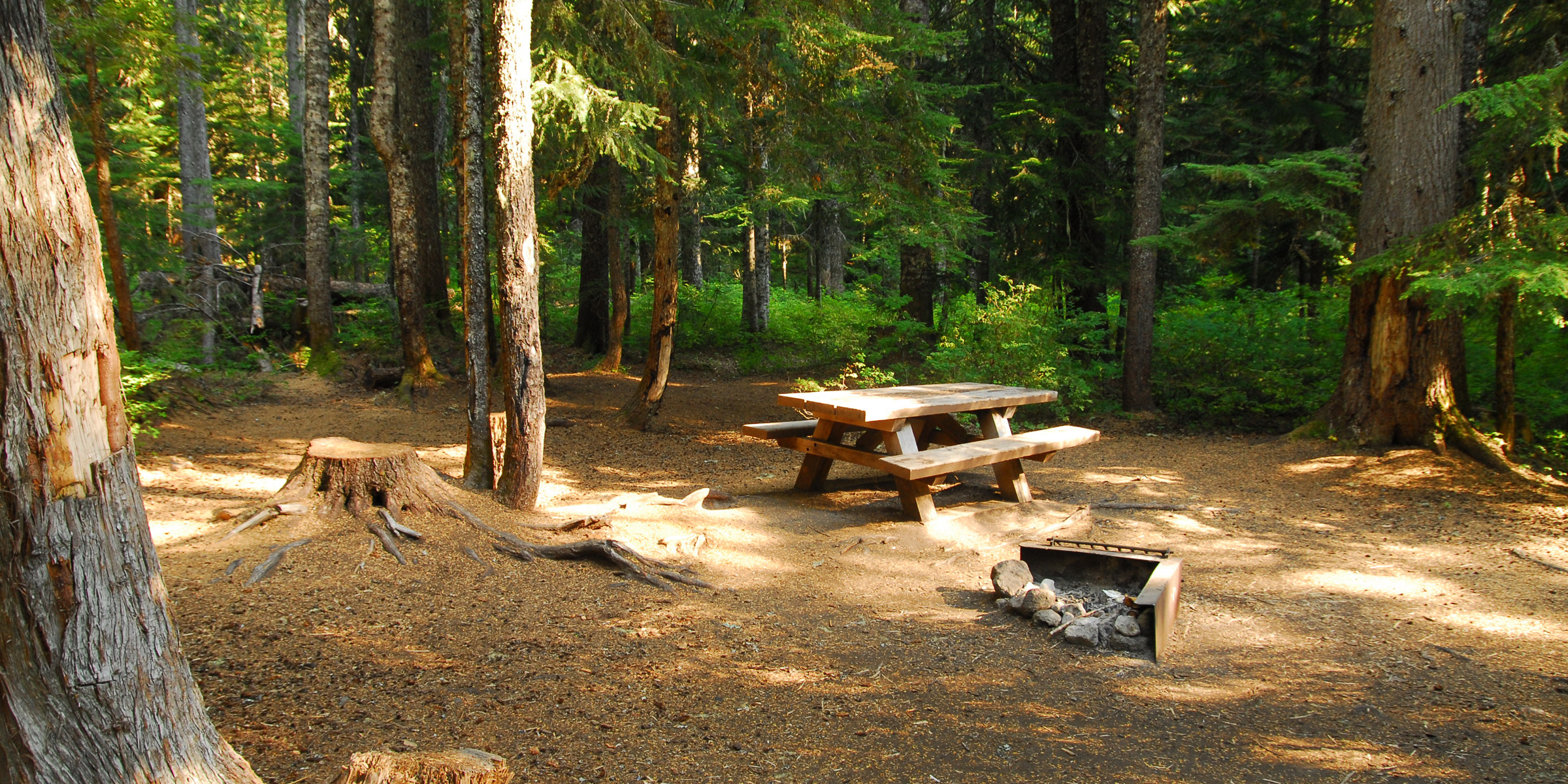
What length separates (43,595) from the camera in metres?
2.14

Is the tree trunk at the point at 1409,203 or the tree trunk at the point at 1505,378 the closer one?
the tree trunk at the point at 1505,378

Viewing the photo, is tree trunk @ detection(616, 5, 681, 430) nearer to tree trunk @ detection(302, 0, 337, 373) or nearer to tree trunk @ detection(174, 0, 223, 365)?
tree trunk @ detection(302, 0, 337, 373)

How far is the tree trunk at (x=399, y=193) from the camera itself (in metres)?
9.45

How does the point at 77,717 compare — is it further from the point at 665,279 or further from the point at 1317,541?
the point at 665,279

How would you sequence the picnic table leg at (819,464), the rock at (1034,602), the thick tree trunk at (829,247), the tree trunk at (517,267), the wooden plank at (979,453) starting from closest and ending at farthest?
the rock at (1034,602) < the tree trunk at (517,267) < the wooden plank at (979,453) < the picnic table leg at (819,464) < the thick tree trunk at (829,247)

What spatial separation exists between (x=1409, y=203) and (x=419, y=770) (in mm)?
10289

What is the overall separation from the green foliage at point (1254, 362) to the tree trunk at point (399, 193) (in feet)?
36.6

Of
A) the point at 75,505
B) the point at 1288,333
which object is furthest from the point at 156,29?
the point at 1288,333

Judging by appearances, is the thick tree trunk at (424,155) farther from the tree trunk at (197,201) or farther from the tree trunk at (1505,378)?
the tree trunk at (1505,378)

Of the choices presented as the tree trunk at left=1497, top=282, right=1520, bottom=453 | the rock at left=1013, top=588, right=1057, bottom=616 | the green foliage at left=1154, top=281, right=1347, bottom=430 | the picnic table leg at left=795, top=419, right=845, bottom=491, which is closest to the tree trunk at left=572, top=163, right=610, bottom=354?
the picnic table leg at left=795, top=419, right=845, bottom=491

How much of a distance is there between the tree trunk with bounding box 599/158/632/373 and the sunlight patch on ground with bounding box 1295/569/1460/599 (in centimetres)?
1056

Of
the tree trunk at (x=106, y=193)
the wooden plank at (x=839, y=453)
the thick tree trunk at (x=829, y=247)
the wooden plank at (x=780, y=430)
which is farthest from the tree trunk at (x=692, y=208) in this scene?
the tree trunk at (x=106, y=193)

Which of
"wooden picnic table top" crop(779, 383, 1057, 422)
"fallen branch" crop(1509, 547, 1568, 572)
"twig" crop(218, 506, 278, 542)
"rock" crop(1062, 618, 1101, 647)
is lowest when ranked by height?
"rock" crop(1062, 618, 1101, 647)

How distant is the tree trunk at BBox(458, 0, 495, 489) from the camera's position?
6672 mm
